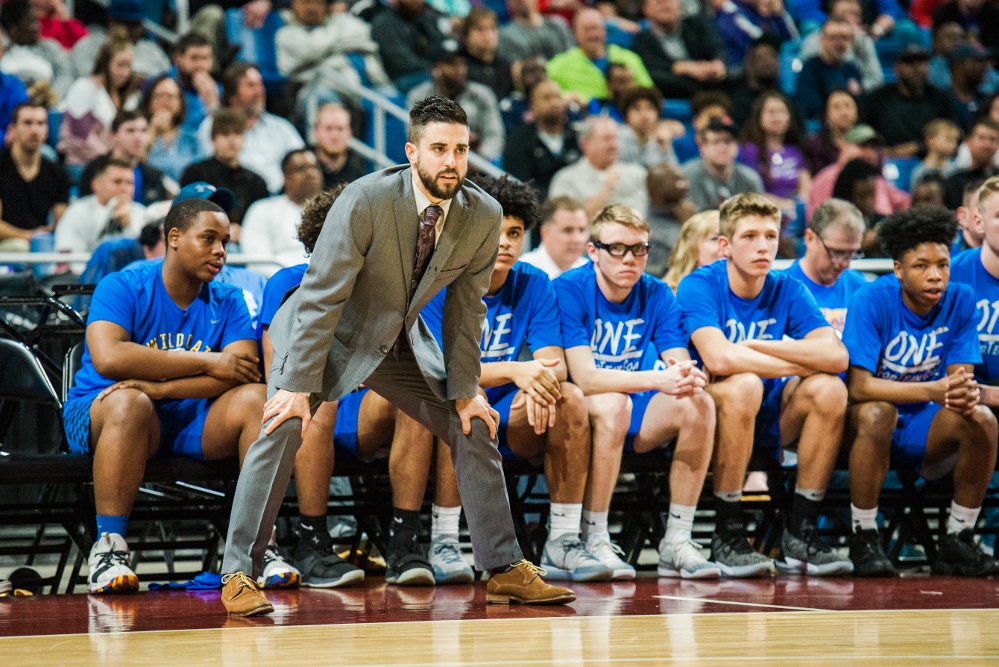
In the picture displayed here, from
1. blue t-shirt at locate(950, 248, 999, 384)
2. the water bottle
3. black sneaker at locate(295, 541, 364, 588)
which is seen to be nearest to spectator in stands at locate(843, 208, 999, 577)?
blue t-shirt at locate(950, 248, 999, 384)

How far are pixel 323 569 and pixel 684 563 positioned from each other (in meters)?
1.37

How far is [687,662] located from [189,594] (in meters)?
2.21

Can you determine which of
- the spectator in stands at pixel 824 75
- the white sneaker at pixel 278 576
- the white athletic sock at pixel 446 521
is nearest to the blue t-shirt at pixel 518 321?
the white athletic sock at pixel 446 521

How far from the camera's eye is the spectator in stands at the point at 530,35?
1021cm

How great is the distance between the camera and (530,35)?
406 inches

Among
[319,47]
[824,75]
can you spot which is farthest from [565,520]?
[824,75]

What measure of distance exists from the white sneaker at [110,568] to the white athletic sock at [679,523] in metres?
2.01

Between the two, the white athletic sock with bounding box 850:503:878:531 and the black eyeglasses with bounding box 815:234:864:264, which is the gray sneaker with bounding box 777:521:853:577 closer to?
the white athletic sock with bounding box 850:503:878:531

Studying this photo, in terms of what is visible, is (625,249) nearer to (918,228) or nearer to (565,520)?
(565,520)

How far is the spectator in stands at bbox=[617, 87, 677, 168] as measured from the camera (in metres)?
9.16

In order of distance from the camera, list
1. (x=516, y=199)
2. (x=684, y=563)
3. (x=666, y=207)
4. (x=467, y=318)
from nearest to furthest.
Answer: (x=467, y=318)
(x=684, y=563)
(x=516, y=199)
(x=666, y=207)

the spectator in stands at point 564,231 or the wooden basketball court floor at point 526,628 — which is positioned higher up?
the spectator in stands at point 564,231

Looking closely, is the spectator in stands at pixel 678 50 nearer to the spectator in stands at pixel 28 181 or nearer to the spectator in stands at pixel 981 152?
the spectator in stands at pixel 981 152

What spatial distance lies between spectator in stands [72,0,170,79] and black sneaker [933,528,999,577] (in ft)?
21.5
